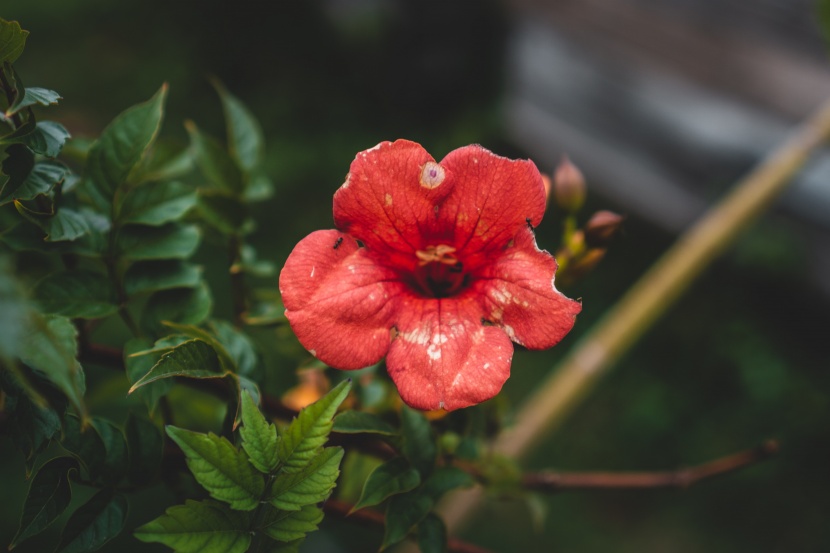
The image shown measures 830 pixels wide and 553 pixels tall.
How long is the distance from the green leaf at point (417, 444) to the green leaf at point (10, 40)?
626 millimetres

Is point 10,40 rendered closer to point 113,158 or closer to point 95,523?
point 113,158

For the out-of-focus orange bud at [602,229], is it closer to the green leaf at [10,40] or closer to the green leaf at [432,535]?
the green leaf at [432,535]

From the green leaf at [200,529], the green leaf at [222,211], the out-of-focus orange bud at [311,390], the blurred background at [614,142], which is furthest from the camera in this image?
the blurred background at [614,142]

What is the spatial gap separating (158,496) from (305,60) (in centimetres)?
369

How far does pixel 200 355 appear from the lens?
820mm

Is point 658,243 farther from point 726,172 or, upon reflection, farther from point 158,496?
point 158,496

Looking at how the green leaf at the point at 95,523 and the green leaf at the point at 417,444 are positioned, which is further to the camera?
the green leaf at the point at 417,444

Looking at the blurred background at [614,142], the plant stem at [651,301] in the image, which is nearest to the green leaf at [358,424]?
the plant stem at [651,301]

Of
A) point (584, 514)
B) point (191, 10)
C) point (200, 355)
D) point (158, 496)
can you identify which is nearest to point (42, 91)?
point (200, 355)

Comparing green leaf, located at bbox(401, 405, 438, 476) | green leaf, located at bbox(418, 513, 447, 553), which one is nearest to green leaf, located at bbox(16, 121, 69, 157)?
green leaf, located at bbox(401, 405, 438, 476)

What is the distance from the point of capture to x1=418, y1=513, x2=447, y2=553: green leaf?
0.89 m

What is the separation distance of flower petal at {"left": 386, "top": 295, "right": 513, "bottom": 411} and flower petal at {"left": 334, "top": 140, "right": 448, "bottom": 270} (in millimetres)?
115

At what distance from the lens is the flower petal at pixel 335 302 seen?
32.3 inches

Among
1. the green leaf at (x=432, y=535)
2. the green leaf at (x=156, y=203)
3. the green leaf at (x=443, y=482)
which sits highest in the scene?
the green leaf at (x=156, y=203)
